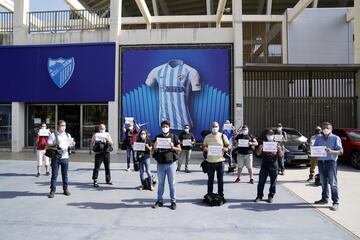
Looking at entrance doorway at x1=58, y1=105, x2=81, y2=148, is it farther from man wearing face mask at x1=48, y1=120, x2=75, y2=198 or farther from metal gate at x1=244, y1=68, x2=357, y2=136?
man wearing face mask at x1=48, y1=120, x2=75, y2=198

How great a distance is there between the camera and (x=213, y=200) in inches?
296

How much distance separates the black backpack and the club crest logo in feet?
41.2

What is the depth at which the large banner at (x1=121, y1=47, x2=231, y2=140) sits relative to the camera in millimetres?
17125

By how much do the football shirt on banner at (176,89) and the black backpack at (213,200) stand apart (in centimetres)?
958

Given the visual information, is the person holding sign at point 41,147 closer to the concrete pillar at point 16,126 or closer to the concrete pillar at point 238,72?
the concrete pillar at point 16,126

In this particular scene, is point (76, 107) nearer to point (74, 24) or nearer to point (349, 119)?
A: point (74, 24)

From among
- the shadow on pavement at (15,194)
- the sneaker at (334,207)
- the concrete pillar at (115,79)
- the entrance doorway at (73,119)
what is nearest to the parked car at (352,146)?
the sneaker at (334,207)

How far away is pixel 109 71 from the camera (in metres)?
17.5

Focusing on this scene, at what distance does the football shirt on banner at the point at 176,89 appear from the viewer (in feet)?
56.2

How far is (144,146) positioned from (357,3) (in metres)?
15.4

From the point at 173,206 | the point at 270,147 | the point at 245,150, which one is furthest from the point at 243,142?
the point at 173,206

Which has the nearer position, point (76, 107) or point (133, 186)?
point (133, 186)

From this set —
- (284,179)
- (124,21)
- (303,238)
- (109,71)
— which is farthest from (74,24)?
(303,238)

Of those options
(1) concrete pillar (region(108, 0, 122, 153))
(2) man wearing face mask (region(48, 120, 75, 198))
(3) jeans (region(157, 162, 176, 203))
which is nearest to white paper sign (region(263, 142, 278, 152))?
(3) jeans (region(157, 162, 176, 203))
